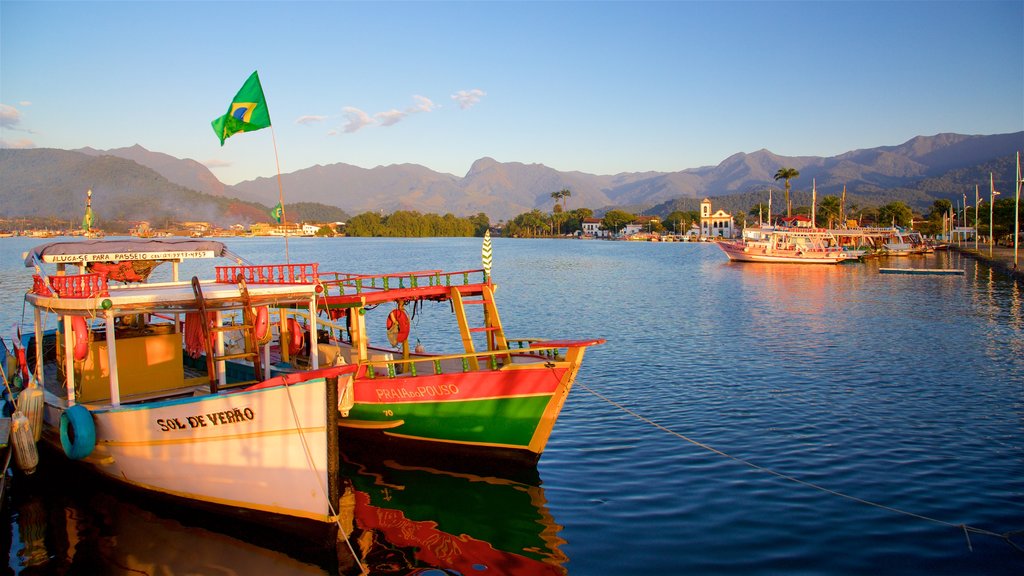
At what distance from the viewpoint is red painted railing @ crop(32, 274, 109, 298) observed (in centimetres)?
1195

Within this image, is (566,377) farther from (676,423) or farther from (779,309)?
(779,309)

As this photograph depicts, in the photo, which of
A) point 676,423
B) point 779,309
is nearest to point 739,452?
point 676,423

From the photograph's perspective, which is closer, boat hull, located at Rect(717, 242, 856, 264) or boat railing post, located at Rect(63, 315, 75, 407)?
boat railing post, located at Rect(63, 315, 75, 407)

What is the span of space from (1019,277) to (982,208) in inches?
2677

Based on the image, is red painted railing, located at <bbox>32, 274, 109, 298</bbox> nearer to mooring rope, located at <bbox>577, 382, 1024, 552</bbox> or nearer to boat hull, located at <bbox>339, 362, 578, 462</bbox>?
boat hull, located at <bbox>339, 362, 578, 462</bbox>

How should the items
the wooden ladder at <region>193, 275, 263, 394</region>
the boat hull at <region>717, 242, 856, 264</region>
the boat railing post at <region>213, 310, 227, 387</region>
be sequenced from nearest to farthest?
the wooden ladder at <region>193, 275, 263, 394</region> < the boat railing post at <region>213, 310, 227, 387</region> < the boat hull at <region>717, 242, 856, 264</region>

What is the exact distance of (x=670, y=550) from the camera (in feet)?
33.1

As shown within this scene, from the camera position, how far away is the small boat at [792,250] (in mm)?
81438

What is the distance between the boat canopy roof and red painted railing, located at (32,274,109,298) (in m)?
1.17

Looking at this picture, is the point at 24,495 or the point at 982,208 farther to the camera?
the point at 982,208

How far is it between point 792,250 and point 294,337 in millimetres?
80843

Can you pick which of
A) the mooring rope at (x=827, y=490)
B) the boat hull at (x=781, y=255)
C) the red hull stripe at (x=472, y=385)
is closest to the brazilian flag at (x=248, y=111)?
the red hull stripe at (x=472, y=385)

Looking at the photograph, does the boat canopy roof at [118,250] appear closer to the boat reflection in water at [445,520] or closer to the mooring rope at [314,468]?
the boat reflection in water at [445,520]

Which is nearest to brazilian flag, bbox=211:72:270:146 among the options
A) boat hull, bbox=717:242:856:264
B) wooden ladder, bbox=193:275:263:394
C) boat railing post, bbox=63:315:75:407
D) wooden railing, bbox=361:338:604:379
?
wooden ladder, bbox=193:275:263:394
